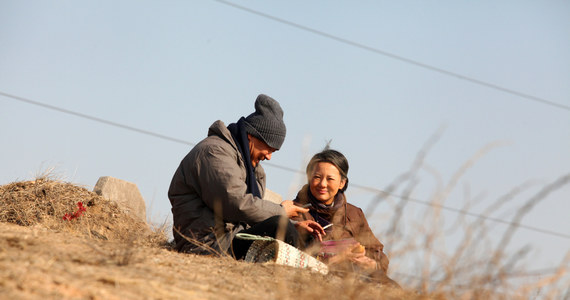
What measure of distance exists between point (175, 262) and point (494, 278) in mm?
1784

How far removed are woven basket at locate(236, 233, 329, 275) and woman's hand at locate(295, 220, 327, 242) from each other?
0.35 meters

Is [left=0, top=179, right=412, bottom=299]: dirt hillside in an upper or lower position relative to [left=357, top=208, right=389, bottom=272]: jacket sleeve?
lower

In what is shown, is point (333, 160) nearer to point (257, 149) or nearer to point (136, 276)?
point (257, 149)

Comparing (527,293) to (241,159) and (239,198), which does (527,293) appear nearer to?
(239,198)

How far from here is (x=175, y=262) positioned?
154 inches

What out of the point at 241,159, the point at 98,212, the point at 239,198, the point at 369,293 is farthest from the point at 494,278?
the point at 98,212

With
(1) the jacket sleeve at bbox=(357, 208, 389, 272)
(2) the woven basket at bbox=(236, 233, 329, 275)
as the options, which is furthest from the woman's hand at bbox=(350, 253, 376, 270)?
(2) the woven basket at bbox=(236, 233, 329, 275)

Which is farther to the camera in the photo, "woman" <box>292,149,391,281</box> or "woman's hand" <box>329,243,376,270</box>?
"woman" <box>292,149,391,281</box>

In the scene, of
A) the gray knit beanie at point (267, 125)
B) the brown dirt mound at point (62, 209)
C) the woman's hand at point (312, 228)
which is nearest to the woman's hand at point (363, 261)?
the woman's hand at point (312, 228)

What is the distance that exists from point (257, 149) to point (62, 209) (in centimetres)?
408

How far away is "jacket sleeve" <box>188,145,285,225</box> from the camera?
15.6ft

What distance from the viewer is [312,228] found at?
5000 millimetres

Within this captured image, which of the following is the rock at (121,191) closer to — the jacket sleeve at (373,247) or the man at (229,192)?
the man at (229,192)

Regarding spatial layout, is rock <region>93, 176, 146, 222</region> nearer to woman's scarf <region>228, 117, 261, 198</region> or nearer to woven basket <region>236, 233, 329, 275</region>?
woman's scarf <region>228, 117, 261, 198</region>
